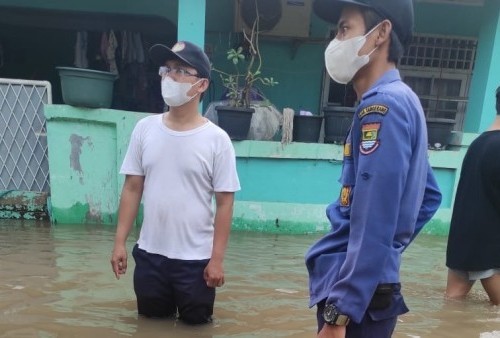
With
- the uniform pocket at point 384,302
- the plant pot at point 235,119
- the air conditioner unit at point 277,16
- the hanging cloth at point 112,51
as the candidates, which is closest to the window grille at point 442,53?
the air conditioner unit at point 277,16

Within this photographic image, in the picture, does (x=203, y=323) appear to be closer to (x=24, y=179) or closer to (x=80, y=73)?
(x=80, y=73)

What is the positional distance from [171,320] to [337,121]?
3.86 meters

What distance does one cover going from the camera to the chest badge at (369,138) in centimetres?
128

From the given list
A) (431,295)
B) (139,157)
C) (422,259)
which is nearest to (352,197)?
(139,157)

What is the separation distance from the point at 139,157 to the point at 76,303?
50.1 inches

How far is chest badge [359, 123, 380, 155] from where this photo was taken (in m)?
1.28

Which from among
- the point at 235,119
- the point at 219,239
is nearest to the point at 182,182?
the point at 219,239

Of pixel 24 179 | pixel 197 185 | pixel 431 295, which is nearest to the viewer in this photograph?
pixel 197 185

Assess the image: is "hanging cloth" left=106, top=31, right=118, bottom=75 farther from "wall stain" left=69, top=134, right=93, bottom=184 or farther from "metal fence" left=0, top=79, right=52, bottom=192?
"wall stain" left=69, top=134, right=93, bottom=184

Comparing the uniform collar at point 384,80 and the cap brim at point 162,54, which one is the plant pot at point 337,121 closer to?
the cap brim at point 162,54

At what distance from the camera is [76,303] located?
10.4 feet

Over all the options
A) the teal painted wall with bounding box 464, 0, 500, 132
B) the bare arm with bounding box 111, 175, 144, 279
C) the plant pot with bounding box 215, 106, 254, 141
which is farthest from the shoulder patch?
the teal painted wall with bounding box 464, 0, 500, 132

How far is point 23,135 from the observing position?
5.68 metres

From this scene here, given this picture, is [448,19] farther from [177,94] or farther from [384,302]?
[384,302]
